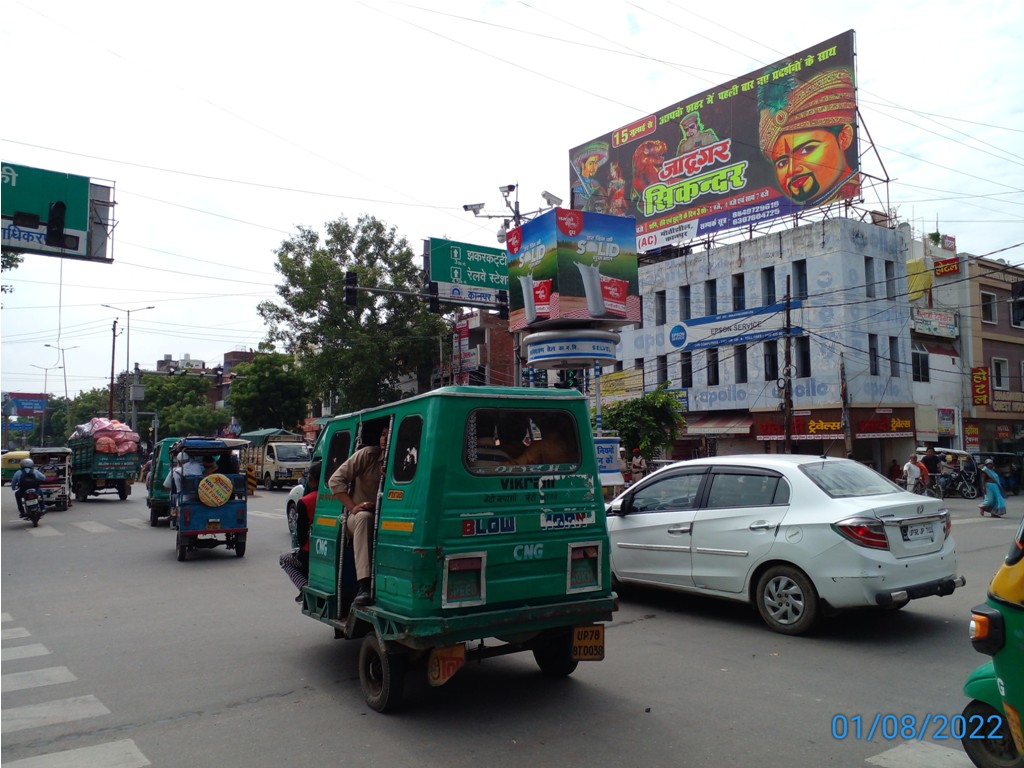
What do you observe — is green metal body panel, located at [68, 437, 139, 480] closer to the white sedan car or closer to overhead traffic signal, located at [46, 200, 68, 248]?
overhead traffic signal, located at [46, 200, 68, 248]

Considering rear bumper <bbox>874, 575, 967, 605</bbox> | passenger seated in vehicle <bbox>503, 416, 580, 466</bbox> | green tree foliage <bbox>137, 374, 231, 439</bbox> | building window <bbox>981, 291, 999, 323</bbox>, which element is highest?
building window <bbox>981, 291, 999, 323</bbox>

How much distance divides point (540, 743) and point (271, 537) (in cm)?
1361

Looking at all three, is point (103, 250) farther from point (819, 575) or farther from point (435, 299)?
point (819, 575)

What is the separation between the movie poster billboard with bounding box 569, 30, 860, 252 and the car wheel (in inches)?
1089

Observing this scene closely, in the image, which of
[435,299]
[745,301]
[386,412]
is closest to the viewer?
[386,412]

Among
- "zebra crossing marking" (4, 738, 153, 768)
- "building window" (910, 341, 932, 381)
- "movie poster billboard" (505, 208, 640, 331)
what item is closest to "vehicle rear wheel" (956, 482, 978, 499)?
"building window" (910, 341, 932, 381)

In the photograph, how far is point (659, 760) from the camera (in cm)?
443

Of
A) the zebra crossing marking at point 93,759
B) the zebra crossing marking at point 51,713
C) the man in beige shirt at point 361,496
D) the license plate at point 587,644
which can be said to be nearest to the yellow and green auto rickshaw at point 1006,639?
the license plate at point 587,644

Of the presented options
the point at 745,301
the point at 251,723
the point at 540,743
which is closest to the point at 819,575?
the point at 540,743

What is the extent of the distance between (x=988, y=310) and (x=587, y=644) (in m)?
38.9

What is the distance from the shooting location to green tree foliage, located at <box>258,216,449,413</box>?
1625 inches

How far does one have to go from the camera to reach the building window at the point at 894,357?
32844mm

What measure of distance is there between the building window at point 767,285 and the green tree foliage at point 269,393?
29562 millimetres
